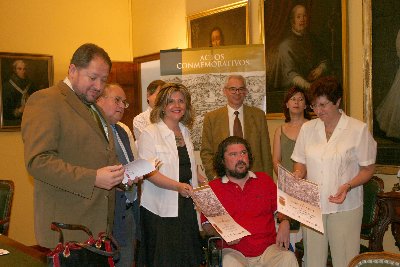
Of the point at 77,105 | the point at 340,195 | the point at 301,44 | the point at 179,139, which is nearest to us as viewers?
the point at 77,105

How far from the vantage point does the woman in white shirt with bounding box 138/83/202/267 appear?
11.3 feet

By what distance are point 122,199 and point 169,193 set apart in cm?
44

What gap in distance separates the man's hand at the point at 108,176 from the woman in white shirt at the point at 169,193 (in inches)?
46.1

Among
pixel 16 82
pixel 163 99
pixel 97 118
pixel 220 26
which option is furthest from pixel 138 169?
pixel 16 82

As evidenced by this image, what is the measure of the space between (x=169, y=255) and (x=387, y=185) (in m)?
2.07

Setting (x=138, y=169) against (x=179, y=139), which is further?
(x=179, y=139)

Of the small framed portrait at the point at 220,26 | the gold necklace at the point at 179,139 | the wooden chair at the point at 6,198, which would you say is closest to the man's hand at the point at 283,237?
the gold necklace at the point at 179,139

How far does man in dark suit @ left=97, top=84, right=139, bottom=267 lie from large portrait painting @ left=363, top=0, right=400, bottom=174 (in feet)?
7.23

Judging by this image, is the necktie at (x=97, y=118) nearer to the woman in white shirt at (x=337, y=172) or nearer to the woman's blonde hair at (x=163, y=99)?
the woman's blonde hair at (x=163, y=99)

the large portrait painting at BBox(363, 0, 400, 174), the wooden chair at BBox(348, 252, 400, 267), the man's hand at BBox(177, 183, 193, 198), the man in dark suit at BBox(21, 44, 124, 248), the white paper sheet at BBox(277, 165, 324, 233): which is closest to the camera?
the wooden chair at BBox(348, 252, 400, 267)

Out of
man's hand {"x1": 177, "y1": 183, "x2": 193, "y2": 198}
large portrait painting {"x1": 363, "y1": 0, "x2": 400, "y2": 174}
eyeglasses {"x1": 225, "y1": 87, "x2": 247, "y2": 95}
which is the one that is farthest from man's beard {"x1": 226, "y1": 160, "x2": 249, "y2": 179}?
large portrait painting {"x1": 363, "y1": 0, "x2": 400, "y2": 174}

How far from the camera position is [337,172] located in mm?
3238

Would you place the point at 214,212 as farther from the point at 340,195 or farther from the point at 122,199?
the point at 340,195

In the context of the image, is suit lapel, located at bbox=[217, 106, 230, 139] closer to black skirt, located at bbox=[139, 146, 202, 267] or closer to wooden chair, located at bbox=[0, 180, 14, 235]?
black skirt, located at bbox=[139, 146, 202, 267]
